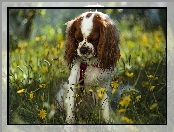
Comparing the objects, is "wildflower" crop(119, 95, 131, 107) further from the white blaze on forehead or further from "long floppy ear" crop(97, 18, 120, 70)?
the white blaze on forehead

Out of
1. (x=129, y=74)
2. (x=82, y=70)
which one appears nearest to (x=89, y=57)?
(x=82, y=70)

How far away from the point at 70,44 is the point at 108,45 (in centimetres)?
38

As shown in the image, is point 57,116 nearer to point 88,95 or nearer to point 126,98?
point 88,95

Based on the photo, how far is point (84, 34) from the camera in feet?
15.3

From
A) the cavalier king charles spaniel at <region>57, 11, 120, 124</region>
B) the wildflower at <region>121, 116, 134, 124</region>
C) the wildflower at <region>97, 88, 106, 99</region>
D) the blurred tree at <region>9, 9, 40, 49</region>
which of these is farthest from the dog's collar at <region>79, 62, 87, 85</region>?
the blurred tree at <region>9, 9, 40, 49</region>

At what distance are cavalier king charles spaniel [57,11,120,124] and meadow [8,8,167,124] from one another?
8cm

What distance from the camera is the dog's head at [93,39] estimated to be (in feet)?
15.3

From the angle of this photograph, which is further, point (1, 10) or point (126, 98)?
point (1, 10)

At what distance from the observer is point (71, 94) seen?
4.87m

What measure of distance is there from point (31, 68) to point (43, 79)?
0.17 metres

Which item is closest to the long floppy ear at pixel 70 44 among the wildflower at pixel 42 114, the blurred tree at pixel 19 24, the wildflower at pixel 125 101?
the blurred tree at pixel 19 24

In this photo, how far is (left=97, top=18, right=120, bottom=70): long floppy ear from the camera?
15.5 feet

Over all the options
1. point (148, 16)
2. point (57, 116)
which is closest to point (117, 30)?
point (148, 16)

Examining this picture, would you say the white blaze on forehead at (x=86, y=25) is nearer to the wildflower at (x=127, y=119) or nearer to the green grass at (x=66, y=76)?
the green grass at (x=66, y=76)
